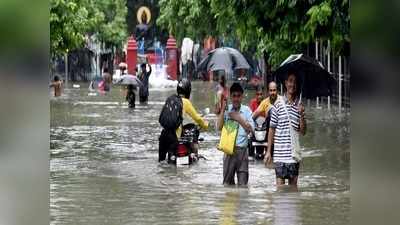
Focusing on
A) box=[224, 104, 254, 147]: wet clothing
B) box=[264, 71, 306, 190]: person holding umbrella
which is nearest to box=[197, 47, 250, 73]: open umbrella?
box=[224, 104, 254, 147]: wet clothing

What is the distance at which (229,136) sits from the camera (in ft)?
39.8

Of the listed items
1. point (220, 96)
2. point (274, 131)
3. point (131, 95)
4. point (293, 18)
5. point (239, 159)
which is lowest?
point (239, 159)

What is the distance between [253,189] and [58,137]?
9211 millimetres

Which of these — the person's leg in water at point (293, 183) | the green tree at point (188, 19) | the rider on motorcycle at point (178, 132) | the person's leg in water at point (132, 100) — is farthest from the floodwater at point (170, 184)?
the green tree at point (188, 19)

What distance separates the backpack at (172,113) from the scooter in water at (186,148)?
33cm

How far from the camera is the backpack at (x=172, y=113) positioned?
603 inches

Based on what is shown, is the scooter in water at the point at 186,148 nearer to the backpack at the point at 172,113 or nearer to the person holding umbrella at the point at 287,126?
the backpack at the point at 172,113

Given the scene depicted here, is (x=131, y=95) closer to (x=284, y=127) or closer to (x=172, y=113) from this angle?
(x=172, y=113)

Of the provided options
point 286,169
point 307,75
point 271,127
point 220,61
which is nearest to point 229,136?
point 271,127

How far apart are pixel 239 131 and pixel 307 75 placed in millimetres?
1813
